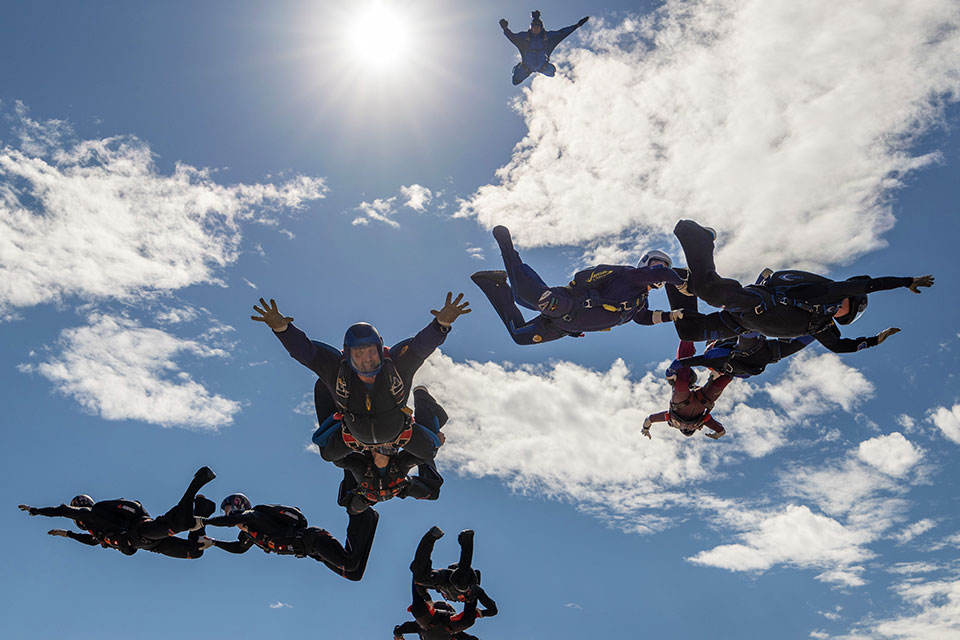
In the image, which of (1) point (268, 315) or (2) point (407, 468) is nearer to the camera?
(1) point (268, 315)

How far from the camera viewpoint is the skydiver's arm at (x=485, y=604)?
40.2 feet

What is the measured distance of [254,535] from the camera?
10969mm

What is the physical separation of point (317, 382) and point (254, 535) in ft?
9.41

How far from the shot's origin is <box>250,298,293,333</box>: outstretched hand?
8508 millimetres

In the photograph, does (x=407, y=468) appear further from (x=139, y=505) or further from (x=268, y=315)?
(x=139, y=505)

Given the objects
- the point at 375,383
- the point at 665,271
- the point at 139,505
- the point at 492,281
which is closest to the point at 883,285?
the point at 665,271

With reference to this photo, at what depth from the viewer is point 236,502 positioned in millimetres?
11289

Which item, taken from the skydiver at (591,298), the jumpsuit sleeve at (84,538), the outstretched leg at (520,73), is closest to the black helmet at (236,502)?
the jumpsuit sleeve at (84,538)

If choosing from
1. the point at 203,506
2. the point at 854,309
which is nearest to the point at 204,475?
the point at 203,506

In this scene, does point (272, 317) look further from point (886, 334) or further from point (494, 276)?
point (886, 334)

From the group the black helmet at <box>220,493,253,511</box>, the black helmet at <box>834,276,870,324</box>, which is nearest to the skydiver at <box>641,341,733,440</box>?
the black helmet at <box>834,276,870,324</box>

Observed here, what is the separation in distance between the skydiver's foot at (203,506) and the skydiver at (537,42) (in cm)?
1322

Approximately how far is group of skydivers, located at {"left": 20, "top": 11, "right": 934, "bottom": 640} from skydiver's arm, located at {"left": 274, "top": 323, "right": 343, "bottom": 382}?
17mm

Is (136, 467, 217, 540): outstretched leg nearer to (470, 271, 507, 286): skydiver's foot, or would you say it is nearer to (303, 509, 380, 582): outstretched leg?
(303, 509, 380, 582): outstretched leg
